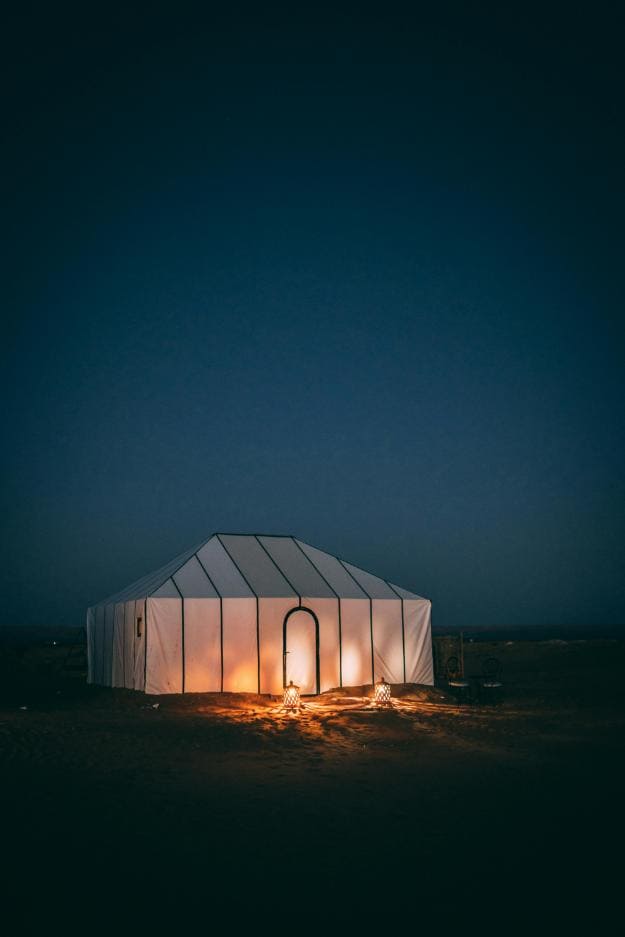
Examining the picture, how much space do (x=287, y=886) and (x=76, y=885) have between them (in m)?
1.49

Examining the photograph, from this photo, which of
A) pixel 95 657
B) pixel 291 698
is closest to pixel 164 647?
pixel 291 698

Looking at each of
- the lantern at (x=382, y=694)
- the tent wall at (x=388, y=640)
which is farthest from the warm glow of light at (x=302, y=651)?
the lantern at (x=382, y=694)

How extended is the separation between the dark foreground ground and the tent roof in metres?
4.79

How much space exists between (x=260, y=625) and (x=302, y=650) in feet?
4.21

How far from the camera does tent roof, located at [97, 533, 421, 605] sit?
18.0 meters

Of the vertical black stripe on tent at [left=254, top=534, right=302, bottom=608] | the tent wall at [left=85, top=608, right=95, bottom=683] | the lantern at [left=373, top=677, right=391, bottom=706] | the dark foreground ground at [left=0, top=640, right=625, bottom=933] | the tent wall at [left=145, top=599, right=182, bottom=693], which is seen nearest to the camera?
the dark foreground ground at [left=0, top=640, right=625, bottom=933]

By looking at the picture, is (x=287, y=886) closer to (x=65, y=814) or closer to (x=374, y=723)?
(x=65, y=814)

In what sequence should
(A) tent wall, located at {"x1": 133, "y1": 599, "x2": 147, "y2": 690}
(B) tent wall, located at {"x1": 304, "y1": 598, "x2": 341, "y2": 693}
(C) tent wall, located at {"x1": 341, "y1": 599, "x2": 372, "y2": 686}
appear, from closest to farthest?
(A) tent wall, located at {"x1": 133, "y1": 599, "x2": 147, "y2": 690} → (B) tent wall, located at {"x1": 304, "y1": 598, "x2": 341, "y2": 693} → (C) tent wall, located at {"x1": 341, "y1": 599, "x2": 372, "y2": 686}

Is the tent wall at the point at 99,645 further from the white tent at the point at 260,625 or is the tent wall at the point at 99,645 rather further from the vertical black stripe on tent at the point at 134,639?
the vertical black stripe on tent at the point at 134,639

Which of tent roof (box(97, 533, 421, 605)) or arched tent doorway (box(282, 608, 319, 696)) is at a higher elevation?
tent roof (box(97, 533, 421, 605))

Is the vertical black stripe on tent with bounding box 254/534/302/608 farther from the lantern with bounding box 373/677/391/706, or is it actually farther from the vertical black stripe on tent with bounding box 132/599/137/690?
the vertical black stripe on tent with bounding box 132/599/137/690

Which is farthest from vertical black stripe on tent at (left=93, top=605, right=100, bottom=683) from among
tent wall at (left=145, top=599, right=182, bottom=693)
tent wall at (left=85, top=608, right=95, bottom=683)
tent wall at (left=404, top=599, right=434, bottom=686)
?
tent wall at (left=404, top=599, right=434, bottom=686)

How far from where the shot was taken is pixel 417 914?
4555mm

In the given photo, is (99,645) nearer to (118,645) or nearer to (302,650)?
(118,645)
